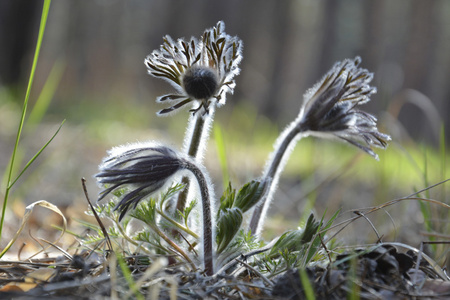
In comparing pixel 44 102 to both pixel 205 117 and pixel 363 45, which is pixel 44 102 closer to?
pixel 205 117

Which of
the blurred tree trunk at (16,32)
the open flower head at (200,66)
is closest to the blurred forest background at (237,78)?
the blurred tree trunk at (16,32)

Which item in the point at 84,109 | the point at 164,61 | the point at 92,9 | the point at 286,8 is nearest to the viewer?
the point at 164,61

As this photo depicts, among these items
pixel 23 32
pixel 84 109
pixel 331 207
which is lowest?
pixel 331 207

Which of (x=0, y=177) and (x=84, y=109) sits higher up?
(x=84, y=109)

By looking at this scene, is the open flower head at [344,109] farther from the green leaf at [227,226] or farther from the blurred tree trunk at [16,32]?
the blurred tree trunk at [16,32]

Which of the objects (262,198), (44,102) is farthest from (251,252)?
(44,102)

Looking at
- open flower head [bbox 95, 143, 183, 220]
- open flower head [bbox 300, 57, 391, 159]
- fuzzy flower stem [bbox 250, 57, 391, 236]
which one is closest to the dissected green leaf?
open flower head [bbox 95, 143, 183, 220]

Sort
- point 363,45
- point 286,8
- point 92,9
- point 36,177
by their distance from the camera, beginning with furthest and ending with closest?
point 92,9, point 286,8, point 363,45, point 36,177

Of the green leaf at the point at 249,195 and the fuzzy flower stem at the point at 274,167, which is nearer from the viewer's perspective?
the green leaf at the point at 249,195
